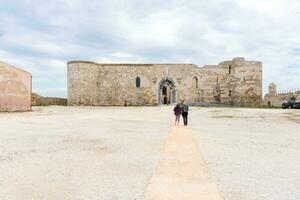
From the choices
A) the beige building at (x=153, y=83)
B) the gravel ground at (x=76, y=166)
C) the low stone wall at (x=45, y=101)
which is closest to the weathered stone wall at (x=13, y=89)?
the low stone wall at (x=45, y=101)

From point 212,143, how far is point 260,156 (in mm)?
2297

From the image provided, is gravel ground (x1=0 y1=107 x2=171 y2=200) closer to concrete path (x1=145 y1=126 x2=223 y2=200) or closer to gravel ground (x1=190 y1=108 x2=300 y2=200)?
concrete path (x1=145 y1=126 x2=223 y2=200)

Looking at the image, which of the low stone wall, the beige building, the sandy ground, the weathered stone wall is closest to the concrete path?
the sandy ground

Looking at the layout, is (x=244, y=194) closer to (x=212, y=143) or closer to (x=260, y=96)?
(x=212, y=143)

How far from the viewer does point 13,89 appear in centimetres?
2748

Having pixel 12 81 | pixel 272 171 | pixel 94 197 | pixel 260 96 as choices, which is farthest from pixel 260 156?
pixel 260 96

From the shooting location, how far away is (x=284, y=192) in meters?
5.68

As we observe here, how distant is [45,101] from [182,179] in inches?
1497

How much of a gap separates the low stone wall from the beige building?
287cm

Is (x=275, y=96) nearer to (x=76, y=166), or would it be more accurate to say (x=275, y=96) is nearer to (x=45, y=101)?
(x=45, y=101)

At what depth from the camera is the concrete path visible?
17.8ft

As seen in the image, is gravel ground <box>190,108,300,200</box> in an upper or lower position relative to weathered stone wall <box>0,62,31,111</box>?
lower

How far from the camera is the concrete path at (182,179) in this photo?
5.42 meters

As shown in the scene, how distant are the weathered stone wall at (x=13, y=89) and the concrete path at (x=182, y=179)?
19.8 m
